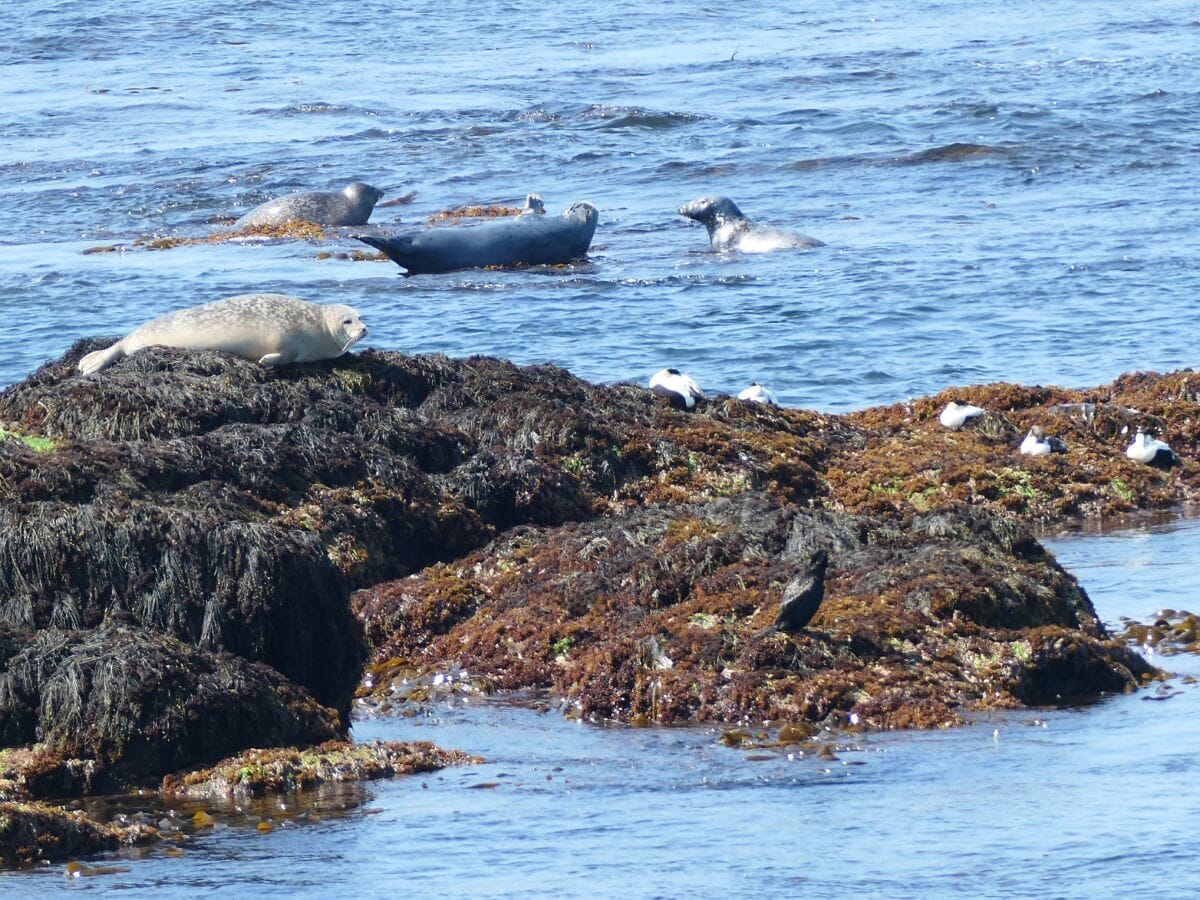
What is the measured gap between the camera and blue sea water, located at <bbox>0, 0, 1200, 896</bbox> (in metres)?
4.52

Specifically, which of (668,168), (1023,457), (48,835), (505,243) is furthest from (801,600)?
(668,168)

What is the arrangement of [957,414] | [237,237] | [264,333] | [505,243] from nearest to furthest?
[264,333]
[957,414]
[505,243]
[237,237]

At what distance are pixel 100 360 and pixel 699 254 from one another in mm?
9394

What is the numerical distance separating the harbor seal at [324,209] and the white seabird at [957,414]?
419 inches

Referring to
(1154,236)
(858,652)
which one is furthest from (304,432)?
(1154,236)

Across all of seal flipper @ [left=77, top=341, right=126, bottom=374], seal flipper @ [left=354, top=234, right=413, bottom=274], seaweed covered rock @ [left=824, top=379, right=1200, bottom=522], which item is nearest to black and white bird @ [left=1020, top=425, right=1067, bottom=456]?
seaweed covered rock @ [left=824, top=379, right=1200, bottom=522]

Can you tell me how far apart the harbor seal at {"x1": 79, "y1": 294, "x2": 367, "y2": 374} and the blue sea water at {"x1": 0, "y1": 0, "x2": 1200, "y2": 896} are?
3.24 meters

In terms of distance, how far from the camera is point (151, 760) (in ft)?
17.2

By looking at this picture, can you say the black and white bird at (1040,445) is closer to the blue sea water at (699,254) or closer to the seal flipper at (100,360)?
the blue sea water at (699,254)

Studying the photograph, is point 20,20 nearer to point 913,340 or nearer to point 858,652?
point 913,340

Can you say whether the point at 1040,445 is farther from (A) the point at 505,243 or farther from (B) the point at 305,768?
A: (A) the point at 505,243

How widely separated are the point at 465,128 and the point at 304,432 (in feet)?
58.2

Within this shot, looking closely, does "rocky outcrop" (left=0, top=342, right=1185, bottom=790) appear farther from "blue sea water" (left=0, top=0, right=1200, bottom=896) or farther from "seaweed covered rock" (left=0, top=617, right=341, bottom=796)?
"blue sea water" (left=0, top=0, right=1200, bottom=896)

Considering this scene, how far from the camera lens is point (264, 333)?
8.96 m
